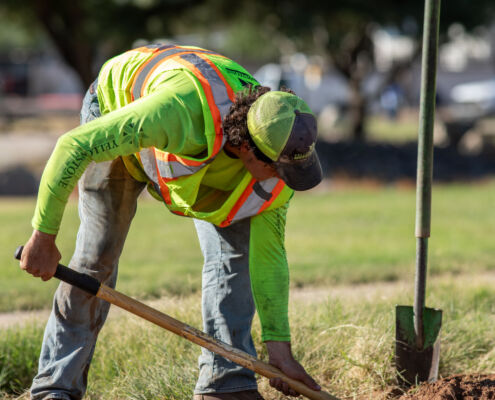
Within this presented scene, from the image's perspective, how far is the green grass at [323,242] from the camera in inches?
245

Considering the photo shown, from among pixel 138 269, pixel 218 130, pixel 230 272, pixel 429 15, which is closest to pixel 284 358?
pixel 230 272

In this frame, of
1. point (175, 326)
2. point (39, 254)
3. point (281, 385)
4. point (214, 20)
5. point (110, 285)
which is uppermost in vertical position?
point (214, 20)

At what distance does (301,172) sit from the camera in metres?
3.00

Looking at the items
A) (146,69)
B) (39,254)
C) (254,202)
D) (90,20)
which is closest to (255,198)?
(254,202)

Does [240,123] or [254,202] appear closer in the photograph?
[240,123]

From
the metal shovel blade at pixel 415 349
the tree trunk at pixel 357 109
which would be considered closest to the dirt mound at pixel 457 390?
the metal shovel blade at pixel 415 349

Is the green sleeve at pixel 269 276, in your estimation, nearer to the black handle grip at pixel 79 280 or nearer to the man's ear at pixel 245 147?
the man's ear at pixel 245 147

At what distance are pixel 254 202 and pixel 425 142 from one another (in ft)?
3.47

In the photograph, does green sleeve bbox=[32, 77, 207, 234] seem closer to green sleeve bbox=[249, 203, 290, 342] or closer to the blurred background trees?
green sleeve bbox=[249, 203, 290, 342]

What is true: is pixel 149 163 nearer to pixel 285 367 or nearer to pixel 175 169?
pixel 175 169

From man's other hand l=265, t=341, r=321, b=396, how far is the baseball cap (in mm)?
844

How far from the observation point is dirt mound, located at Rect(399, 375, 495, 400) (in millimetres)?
3471

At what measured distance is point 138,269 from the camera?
684 centimetres

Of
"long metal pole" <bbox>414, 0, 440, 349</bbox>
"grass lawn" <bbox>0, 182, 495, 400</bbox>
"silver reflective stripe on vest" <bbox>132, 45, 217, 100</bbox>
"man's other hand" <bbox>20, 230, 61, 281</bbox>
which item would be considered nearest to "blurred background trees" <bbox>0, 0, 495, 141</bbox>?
"grass lawn" <bbox>0, 182, 495, 400</bbox>
